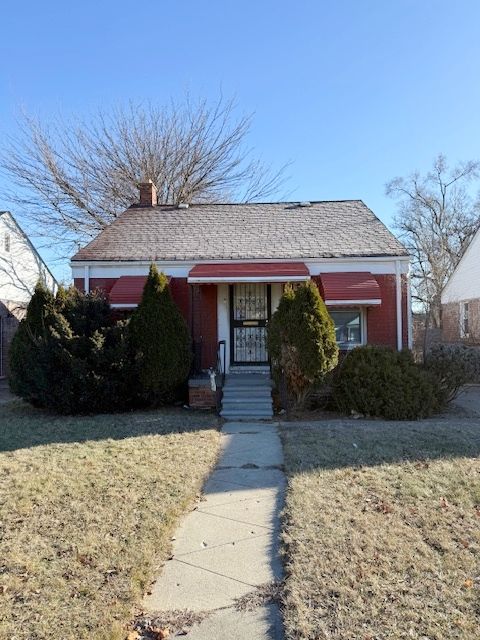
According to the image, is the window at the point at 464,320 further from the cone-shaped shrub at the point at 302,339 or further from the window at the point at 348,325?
the cone-shaped shrub at the point at 302,339

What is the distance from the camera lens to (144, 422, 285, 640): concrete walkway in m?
2.96

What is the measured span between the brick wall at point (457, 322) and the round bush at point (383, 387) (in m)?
10.6

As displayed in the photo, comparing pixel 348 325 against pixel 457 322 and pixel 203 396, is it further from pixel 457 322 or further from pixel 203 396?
pixel 457 322

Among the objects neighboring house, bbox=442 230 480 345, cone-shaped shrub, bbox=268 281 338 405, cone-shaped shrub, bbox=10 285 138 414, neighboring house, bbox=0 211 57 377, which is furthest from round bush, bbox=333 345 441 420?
neighboring house, bbox=0 211 57 377

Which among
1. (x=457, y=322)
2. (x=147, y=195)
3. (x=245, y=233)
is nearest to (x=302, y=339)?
(x=245, y=233)

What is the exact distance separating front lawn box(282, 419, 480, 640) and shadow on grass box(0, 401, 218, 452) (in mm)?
2345

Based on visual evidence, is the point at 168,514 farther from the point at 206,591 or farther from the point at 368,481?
the point at 368,481

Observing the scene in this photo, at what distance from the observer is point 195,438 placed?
7.57m

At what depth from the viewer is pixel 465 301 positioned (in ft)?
70.4

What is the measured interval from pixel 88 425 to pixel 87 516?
4.27 m

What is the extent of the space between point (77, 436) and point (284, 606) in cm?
535

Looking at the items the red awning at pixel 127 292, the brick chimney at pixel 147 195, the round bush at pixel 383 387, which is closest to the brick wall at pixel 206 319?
the red awning at pixel 127 292

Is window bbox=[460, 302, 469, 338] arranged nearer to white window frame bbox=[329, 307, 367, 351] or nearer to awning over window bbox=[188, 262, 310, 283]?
white window frame bbox=[329, 307, 367, 351]

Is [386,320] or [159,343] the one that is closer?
[159,343]
